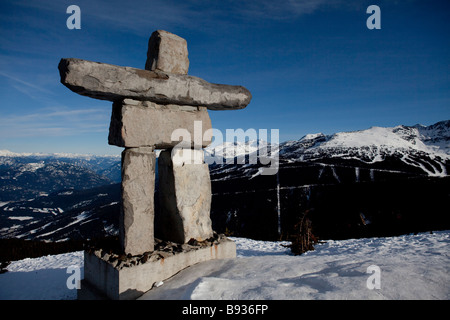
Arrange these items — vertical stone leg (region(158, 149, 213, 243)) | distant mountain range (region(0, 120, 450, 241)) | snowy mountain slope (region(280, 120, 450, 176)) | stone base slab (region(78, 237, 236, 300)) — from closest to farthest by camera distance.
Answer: stone base slab (region(78, 237, 236, 300)) → vertical stone leg (region(158, 149, 213, 243)) → distant mountain range (region(0, 120, 450, 241)) → snowy mountain slope (region(280, 120, 450, 176))

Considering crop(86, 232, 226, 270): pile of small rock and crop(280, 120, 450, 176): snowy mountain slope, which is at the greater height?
crop(280, 120, 450, 176): snowy mountain slope

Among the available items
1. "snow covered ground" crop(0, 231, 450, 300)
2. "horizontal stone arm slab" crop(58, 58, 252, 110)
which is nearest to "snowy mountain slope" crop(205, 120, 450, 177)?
"snow covered ground" crop(0, 231, 450, 300)

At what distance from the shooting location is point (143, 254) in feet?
14.6

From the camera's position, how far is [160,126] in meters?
4.61

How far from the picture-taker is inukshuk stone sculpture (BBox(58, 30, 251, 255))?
4.06 m

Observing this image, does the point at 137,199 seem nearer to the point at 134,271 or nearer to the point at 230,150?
the point at 134,271

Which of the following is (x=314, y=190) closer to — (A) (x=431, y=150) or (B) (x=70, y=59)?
(B) (x=70, y=59)

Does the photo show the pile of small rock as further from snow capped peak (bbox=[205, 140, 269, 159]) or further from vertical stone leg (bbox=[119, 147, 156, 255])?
snow capped peak (bbox=[205, 140, 269, 159])

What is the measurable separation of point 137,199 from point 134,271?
1.13 m

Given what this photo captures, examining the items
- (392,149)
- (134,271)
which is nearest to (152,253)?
(134,271)

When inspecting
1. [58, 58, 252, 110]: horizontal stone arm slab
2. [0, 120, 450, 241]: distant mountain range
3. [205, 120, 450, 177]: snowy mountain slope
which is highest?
[205, 120, 450, 177]: snowy mountain slope

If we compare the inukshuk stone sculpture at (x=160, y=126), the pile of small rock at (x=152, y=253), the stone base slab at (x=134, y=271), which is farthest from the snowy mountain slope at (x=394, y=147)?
the stone base slab at (x=134, y=271)

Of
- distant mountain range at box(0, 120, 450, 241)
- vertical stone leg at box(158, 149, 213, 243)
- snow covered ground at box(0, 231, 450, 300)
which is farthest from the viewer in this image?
distant mountain range at box(0, 120, 450, 241)

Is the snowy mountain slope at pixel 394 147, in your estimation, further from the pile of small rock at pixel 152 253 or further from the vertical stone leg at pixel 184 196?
the pile of small rock at pixel 152 253
